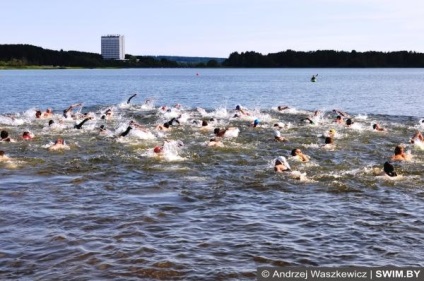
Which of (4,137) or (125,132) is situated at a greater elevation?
(125,132)

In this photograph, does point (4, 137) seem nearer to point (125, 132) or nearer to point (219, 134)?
point (125, 132)

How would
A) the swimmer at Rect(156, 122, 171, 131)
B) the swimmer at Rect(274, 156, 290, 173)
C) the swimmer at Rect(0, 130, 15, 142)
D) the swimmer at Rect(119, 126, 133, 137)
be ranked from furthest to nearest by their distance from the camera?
the swimmer at Rect(156, 122, 171, 131) < the swimmer at Rect(119, 126, 133, 137) < the swimmer at Rect(0, 130, 15, 142) < the swimmer at Rect(274, 156, 290, 173)

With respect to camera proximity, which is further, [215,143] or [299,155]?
[215,143]

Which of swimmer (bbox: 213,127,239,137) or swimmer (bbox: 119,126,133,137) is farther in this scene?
swimmer (bbox: 119,126,133,137)

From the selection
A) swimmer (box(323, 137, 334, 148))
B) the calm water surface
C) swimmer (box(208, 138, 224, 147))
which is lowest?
the calm water surface

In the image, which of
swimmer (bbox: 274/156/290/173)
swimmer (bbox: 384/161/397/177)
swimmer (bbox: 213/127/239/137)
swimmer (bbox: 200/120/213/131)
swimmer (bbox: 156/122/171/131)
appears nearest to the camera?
swimmer (bbox: 384/161/397/177)

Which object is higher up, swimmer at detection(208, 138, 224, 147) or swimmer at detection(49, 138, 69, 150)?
swimmer at detection(208, 138, 224, 147)

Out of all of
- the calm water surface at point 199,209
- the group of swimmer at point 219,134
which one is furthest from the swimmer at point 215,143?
the calm water surface at point 199,209

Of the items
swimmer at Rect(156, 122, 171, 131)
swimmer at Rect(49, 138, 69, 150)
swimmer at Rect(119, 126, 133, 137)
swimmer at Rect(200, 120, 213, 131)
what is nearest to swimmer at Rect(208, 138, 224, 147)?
swimmer at Rect(119, 126, 133, 137)

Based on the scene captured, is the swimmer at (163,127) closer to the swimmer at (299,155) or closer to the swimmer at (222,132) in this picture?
the swimmer at (222,132)

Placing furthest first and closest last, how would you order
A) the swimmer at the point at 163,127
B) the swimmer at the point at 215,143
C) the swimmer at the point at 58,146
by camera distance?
the swimmer at the point at 163,127 → the swimmer at the point at 215,143 → the swimmer at the point at 58,146

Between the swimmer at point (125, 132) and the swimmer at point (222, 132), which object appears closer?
the swimmer at point (222, 132)

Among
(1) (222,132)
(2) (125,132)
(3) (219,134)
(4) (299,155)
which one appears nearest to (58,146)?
(2) (125,132)

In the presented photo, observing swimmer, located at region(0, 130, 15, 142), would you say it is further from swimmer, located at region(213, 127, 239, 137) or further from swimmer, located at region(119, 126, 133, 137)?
swimmer, located at region(213, 127, 239, 137)
